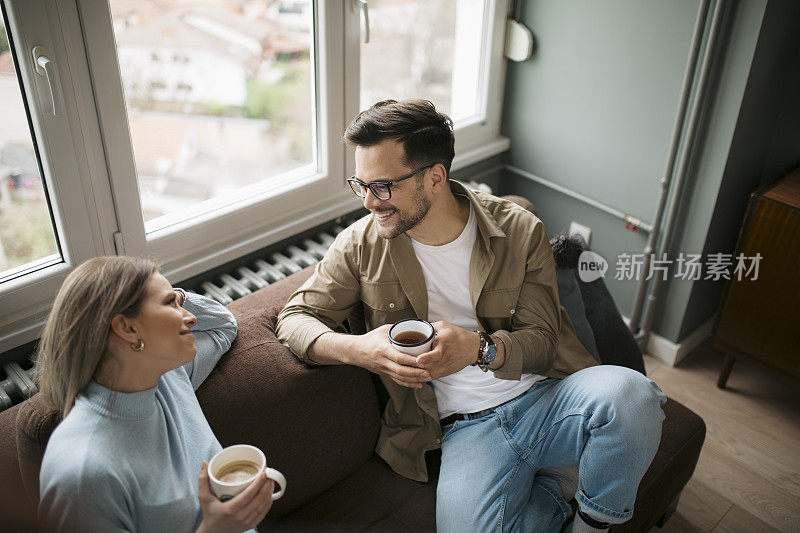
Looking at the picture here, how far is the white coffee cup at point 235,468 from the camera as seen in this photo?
43.1 inches

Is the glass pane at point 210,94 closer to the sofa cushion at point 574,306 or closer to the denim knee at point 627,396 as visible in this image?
the sofa cushion at point 574,306

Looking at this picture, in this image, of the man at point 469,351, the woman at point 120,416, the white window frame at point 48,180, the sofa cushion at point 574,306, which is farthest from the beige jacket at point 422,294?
the white window frame at point 48,180

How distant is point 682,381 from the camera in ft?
8.58

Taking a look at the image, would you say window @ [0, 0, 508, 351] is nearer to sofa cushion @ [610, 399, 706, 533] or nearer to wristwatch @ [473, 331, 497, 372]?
wristwatch @ [473, 331, 497, 372]

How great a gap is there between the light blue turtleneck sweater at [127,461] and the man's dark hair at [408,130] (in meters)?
0.68

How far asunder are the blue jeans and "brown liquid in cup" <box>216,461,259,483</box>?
0.57m

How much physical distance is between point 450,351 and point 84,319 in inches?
29.2

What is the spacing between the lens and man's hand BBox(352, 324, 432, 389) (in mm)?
1420

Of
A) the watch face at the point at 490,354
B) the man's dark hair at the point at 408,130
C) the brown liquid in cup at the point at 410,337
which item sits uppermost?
the man's dark hair at the point at 408,130

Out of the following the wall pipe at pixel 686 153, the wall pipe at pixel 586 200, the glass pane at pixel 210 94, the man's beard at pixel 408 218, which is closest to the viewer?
the man's beard at pixel 408 218

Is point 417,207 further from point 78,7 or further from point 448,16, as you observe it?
point 448,16

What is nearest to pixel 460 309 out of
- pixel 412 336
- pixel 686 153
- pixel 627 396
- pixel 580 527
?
pixel 412 336

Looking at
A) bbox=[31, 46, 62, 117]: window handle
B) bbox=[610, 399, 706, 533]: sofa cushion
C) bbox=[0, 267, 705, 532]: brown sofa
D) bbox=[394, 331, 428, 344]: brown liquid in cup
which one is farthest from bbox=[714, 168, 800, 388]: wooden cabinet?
bbox=[31, 46, 62, 117]: window handle

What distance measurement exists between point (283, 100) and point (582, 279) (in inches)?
47.3
